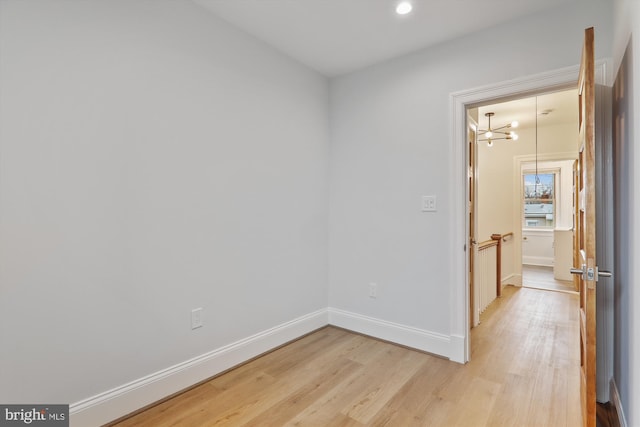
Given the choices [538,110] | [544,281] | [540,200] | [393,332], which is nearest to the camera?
[393,332]

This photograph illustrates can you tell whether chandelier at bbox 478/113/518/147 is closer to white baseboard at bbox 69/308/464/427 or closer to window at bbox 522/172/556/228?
window at bbox 522/172/556/228

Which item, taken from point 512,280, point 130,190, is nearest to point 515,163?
point 512,280

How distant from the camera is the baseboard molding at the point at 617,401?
5.39ft

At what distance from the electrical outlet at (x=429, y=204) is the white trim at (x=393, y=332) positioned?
1037 millimetres

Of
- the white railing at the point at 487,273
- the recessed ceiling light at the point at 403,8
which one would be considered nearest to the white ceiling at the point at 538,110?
the white railing at the point at 487,273

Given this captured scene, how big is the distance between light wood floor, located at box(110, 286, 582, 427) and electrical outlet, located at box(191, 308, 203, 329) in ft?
1.32

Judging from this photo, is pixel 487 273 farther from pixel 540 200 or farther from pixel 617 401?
pixel 540 200

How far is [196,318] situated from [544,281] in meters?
6.08

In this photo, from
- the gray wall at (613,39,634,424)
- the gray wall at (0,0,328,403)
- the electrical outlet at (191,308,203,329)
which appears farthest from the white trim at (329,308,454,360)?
the electrical outlet at (191,308,203,329)

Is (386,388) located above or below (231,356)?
below

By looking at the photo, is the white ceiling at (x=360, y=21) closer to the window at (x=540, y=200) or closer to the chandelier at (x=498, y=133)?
the chandelier at (x=498, y=133)

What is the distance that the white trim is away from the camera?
2.64m

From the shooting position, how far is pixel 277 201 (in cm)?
280

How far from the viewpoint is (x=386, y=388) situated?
2.16 metres
